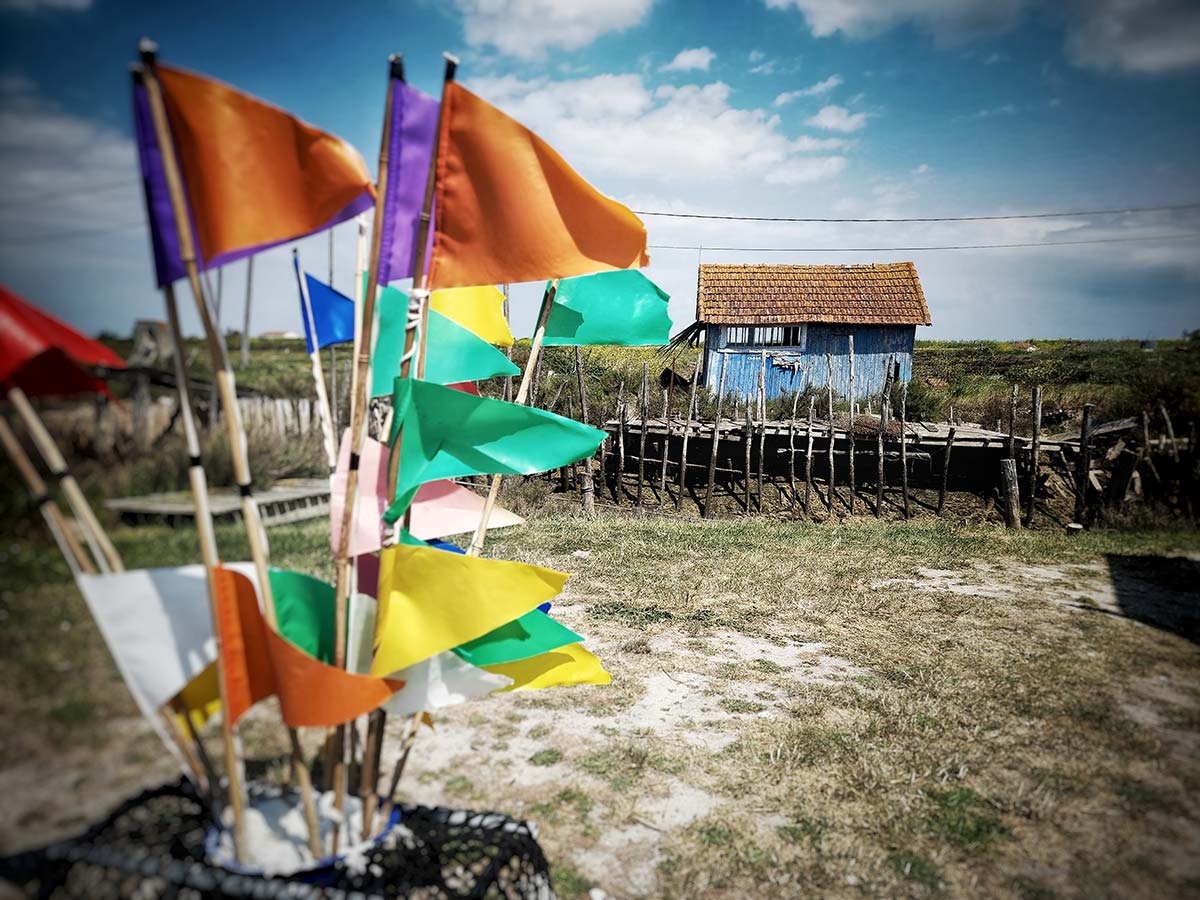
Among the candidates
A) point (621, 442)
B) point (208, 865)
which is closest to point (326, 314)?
point (208, 865)

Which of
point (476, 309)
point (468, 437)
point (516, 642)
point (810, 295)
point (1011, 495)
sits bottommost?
point (1011, 495)

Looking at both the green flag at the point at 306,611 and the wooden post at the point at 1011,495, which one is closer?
the green flag at the point at 306,611

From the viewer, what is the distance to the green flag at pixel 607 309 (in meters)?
2.33

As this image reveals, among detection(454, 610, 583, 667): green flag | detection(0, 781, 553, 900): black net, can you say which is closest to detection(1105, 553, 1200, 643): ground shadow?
detection(454, 610, 583, 667): green flag

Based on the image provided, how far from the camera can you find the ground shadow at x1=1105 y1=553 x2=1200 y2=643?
5.32 meters

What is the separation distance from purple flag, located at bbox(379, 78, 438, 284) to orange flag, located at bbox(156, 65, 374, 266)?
116 mm

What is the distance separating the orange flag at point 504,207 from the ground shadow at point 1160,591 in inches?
236

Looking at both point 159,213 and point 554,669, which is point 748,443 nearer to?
point 554,669

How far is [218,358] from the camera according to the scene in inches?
54.0

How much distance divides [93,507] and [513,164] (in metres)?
1.24

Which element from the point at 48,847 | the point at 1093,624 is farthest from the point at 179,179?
the point at 1093,624

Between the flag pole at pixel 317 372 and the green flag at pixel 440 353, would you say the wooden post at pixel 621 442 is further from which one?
the flag pole at pixel 317 372

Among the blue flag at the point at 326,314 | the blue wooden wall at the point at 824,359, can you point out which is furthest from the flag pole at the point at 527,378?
the blue wooden wall at the point at 824,359

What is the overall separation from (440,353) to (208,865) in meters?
1.51
